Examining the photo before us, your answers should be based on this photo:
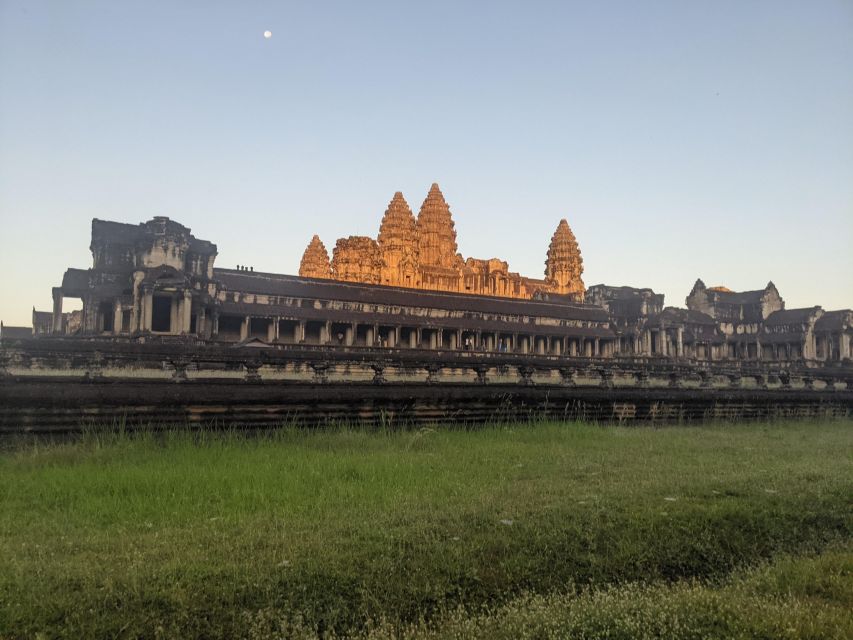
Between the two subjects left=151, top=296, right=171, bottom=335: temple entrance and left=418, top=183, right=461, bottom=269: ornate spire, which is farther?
left=418, top=183, right=461, bottom=269: ornate spire

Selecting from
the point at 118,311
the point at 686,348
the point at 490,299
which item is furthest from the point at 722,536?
the point at 686,348

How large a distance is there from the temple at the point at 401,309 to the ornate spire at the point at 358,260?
208 millimetres

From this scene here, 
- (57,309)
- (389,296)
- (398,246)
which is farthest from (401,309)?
(398,246)

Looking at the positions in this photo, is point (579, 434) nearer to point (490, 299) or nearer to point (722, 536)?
point (722, 536)

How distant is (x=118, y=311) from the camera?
4106 centimetres

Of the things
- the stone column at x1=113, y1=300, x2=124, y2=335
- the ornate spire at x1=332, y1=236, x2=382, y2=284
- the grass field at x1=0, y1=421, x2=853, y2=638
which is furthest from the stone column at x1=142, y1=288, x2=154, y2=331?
the ornate spire at x1=332, y1=236, x2=382, y2=284

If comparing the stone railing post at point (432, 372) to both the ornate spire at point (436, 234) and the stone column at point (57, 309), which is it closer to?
the stone column at point (57, 309)

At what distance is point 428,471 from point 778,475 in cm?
497

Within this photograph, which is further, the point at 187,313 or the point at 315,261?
the point at 315,261

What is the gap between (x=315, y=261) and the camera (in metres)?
107

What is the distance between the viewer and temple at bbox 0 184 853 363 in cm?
4194

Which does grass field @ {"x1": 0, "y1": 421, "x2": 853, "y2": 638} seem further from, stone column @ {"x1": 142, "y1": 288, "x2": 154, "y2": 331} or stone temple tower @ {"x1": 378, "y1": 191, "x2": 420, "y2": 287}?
stone temple tower @ {"x1": 378, "y1": 191, "x2": 420, "y2": 287}

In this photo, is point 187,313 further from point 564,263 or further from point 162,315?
point 564,263

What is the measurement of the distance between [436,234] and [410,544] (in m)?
97.4
